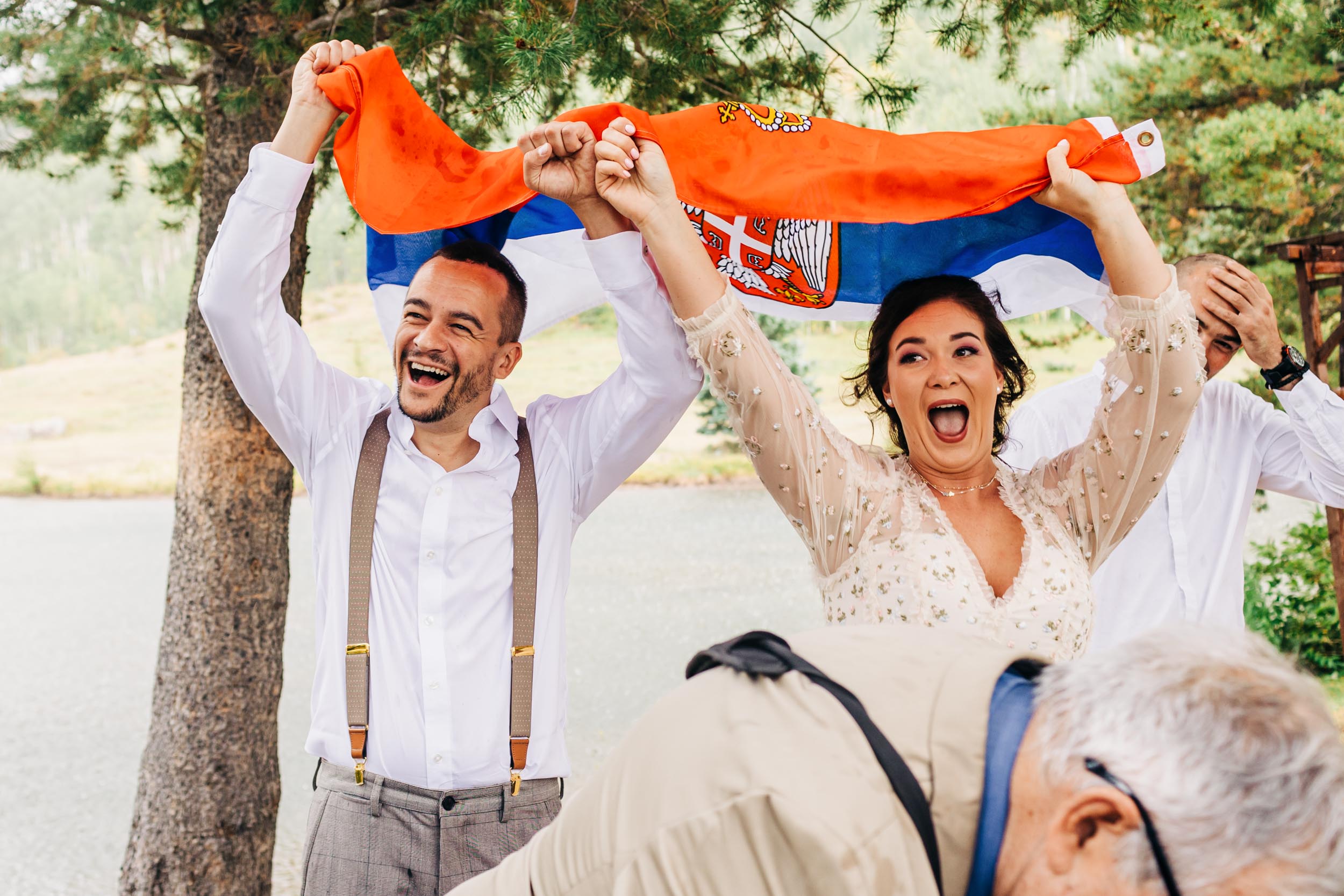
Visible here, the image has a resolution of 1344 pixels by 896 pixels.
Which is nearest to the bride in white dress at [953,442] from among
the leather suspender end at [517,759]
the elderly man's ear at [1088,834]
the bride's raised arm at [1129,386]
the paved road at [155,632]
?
the bride's raised arm at [1129,386]

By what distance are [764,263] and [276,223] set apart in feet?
3.71

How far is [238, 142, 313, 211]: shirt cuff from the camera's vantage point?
2.21 metres

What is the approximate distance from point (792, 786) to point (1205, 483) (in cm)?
251

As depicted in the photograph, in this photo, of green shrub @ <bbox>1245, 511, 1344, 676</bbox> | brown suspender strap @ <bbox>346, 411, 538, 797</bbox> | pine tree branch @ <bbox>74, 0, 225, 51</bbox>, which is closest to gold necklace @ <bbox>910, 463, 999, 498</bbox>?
brown suspender strap @ <bbox>346, 411, 538, 797</bbox>

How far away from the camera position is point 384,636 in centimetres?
222

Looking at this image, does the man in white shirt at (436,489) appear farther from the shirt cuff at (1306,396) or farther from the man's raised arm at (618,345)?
the shirt cuff at (1306,396)

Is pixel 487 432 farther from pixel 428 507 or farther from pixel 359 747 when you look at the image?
pixel 359 747

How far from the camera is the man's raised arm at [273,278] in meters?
2.19

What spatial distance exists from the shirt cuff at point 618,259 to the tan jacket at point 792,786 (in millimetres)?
1147

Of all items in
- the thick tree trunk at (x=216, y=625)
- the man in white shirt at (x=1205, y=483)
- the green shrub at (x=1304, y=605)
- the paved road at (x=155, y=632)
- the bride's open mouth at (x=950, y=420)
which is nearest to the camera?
the bride's open mouth at (x=950, y=420)

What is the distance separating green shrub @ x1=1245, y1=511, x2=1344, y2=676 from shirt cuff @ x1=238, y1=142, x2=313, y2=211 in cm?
743

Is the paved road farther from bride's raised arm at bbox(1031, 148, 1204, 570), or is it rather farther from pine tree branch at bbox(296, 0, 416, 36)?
bride's raised arm at bbox(1031, 148, 1204, 570)

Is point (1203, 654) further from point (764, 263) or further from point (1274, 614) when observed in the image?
point (1274, 614)

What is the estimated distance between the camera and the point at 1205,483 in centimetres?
306
